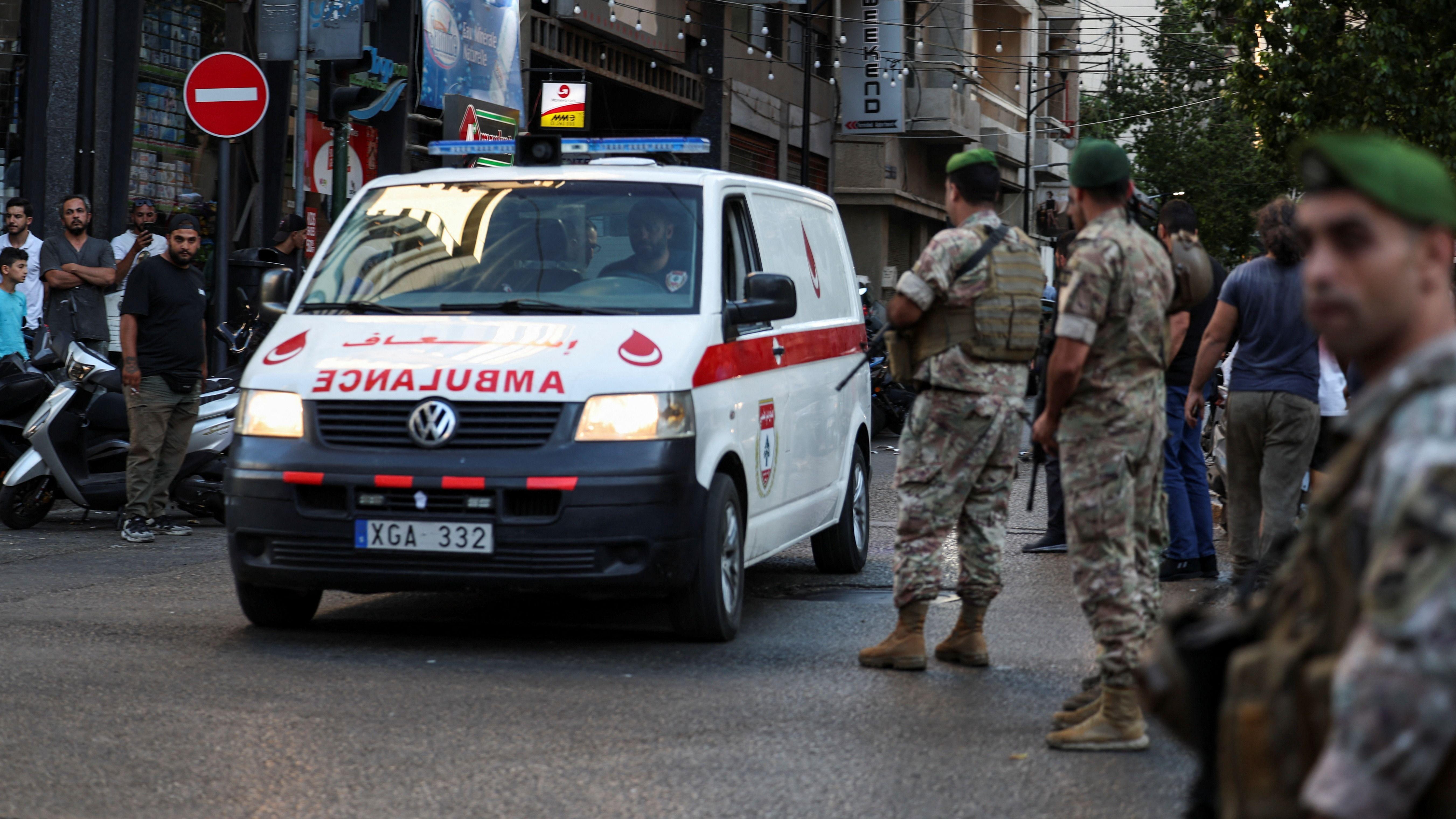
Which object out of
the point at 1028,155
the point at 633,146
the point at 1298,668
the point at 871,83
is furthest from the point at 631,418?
the point at 1028,155

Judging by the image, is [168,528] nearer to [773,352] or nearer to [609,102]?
[773,352]

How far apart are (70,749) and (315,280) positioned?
2.87 meters

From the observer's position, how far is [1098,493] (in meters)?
5.38

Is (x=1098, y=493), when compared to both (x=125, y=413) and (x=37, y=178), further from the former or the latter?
(x=37, y=178)

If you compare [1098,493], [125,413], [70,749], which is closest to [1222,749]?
[1098,493]

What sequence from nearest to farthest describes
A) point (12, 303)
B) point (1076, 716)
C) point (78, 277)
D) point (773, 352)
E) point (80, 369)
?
point (1076, 716) → point (773, 352) → point (80, 369) → point (12, 303) → point (78, 277)

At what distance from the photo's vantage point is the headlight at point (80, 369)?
11016 mm

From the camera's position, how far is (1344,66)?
24266 mm

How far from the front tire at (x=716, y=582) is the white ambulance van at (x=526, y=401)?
12 mm

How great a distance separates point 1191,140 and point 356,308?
5072cm

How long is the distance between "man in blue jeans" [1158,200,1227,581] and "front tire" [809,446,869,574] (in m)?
1.55

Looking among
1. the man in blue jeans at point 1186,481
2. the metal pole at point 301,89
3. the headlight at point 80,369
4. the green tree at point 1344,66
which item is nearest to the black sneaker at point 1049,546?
the man in blue jeans at point 1186,481

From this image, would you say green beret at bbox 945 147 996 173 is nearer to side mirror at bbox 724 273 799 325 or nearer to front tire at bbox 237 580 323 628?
side mirror at bbox 724 273 799 325

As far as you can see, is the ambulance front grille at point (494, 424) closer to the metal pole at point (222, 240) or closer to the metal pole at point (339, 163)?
the metal pole at point (222, 240)
